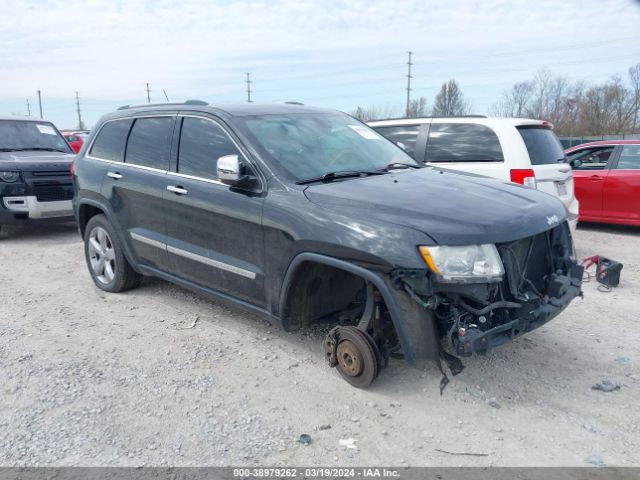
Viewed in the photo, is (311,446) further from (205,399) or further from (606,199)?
(606,199)

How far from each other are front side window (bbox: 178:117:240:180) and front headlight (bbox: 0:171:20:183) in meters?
4.85

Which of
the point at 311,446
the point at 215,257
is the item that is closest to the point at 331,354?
the point at 311,446

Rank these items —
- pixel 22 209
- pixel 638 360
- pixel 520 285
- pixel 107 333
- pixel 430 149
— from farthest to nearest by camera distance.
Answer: pixel 22 209
pixel 430 149
pixel 107 333
pixel 638 360
pixel 520 285

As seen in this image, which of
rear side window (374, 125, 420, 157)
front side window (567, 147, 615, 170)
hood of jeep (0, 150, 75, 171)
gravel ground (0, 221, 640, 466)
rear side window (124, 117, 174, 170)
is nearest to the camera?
gravel ground (0, 221, 640, 466)

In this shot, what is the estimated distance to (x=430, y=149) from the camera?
6.79 m

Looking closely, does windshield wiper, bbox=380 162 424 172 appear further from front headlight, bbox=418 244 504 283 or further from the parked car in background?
the parked car in background

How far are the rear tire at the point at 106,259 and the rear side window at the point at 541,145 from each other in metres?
4.64

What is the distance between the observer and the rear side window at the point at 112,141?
16.9ft

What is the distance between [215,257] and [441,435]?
2072 millimetres

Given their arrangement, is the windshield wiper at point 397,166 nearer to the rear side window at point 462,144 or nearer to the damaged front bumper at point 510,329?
the damaged front bumper at point 510,329

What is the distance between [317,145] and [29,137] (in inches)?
290

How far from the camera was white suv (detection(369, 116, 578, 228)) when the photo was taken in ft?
20.2

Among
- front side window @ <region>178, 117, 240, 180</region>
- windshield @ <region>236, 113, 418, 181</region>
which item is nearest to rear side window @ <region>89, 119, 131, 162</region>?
front side window @ <region>178, 117, 240, 180</region>

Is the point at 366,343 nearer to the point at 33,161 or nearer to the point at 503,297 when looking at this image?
the point at 503,297
